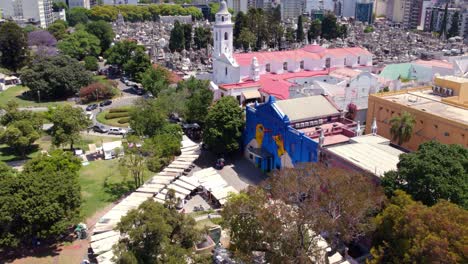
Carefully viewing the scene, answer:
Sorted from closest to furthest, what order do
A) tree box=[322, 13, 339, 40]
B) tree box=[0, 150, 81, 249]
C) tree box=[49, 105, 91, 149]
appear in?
1. tree box=[0, 150, 81, 249]
2. tree box=[49, 105, 91, 149]
3. tree box=[322, 13, 339, 40]

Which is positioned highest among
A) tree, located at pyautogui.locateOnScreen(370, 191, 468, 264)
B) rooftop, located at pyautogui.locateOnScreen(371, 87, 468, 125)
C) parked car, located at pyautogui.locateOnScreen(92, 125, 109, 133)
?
rooftop, located at pyautogui.locateOnScreen(371, 87, 468, 125)

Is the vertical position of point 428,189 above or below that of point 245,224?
above

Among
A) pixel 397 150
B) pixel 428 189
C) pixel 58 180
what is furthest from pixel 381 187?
pixel 58 180

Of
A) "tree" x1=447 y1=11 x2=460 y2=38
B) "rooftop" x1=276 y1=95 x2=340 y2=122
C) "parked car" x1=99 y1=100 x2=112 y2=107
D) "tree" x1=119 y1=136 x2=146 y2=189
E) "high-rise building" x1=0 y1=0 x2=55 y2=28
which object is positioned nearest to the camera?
"tree" x1=119 y1=136 x2=146 y2=189

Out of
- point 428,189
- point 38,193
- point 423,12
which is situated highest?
point 423,12

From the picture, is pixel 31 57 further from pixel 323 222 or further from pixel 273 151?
pixel 323 222

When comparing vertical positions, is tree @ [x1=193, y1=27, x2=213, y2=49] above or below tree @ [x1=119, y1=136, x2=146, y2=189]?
above

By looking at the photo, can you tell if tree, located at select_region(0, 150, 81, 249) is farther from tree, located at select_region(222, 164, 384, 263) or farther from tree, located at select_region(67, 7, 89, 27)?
tree, located at select_region(67, 7, 89, 27)

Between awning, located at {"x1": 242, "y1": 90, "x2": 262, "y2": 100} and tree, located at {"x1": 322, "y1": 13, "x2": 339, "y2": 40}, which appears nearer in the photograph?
awning, located at {"x1": 242, "y1": 90, "x2": 262, "y2": 100}

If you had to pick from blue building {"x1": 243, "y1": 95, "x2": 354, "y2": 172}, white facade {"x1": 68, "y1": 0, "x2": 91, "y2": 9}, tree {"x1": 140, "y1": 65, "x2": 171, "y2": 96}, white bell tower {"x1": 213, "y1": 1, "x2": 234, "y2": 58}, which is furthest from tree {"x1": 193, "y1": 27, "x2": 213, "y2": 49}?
white facade {"x1": 68, "y1": 0, "x2": 91, "y2": 9}
